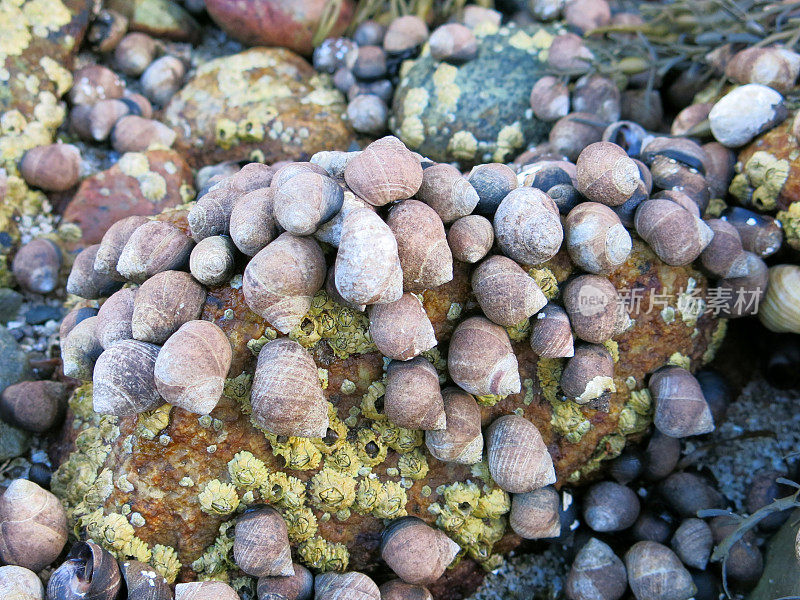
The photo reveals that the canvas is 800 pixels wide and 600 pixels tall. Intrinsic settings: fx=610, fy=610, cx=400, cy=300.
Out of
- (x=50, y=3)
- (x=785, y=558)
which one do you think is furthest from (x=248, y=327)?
(x=50, y=3)

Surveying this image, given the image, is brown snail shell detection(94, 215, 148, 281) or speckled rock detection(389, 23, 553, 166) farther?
speckled rock detection(389, 23, 553, 166)

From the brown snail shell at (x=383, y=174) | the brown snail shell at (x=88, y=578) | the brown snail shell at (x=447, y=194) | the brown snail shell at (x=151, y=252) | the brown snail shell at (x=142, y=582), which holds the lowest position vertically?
the brown snail shell at (x=142, y=582)

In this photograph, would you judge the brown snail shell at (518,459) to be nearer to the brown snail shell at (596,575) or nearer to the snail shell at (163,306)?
the brown snail shell at (596,575)

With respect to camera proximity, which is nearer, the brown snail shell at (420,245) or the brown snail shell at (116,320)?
the brown snail shell at (420,245)

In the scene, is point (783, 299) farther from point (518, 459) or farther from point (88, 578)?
point (88, 578)

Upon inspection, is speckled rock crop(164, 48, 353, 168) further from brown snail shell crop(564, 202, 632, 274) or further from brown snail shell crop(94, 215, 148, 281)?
brown snail shell crop(564, 202, 632, 274)

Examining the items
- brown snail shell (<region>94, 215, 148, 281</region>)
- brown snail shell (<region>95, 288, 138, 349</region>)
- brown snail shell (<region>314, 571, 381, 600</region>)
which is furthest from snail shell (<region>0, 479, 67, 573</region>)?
brown snail shell (<region>314, 571, 381, 600</region>)

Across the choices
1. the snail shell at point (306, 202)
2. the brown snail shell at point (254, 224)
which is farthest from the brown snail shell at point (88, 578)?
the snail shell at point (306, 202)

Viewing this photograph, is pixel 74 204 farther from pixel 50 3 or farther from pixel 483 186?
pixel 483 186
